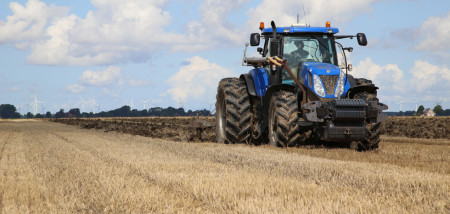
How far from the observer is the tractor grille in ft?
38.8

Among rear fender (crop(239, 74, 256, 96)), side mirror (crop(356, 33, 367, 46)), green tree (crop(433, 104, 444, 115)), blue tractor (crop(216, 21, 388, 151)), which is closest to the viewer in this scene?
blue tractor (crop(216, 21, 388, 151))

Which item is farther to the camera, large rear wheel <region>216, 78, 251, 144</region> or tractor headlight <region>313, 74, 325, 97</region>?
large rear wheel <region>216, 78, 251, 144</region>

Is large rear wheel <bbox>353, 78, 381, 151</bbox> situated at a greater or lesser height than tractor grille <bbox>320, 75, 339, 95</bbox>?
lesser

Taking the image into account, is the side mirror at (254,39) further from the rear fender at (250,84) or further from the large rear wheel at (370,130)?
the large rear wheel at (370,130)

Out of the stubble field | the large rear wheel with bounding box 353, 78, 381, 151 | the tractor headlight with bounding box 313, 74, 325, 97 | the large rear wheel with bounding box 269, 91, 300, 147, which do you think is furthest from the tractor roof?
the stubble field

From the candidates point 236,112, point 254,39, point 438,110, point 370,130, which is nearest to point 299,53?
point 254,39

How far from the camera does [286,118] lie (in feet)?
37.6

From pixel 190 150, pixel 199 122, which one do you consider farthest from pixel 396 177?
pixel 199 122

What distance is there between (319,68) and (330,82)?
0.41 metres

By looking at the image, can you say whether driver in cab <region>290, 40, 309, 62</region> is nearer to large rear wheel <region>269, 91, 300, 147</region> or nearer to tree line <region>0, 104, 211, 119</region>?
large rear wheel <region>269, 91, 300, 147</region>

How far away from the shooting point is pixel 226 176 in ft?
23.2

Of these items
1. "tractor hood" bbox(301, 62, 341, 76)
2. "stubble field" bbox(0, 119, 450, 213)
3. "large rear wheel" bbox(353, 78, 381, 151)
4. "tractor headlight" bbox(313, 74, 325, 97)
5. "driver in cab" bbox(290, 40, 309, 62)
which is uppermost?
"driver in cab" bbox(290, 40, 309, 62)

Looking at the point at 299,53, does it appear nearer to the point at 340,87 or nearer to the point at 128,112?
the point at 340,87

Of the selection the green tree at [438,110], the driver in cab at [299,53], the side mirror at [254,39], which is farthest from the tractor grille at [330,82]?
the green tree at [438,110]
